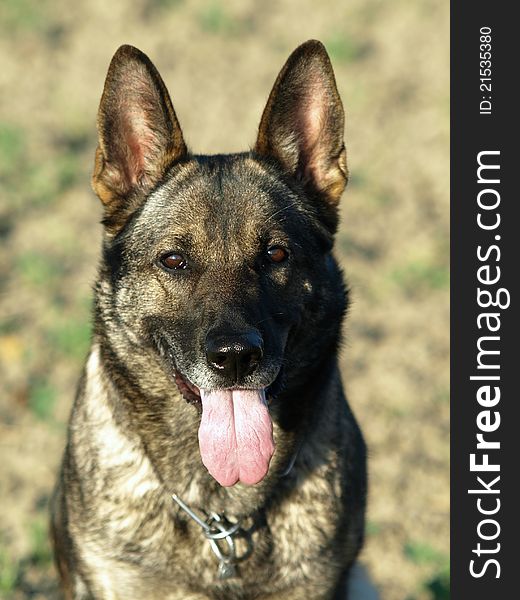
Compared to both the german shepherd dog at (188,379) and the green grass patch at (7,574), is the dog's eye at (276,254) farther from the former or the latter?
the green grass patch at (7,574)

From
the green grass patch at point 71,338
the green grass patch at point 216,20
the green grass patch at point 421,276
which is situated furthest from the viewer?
the green grass patch at point 216,20

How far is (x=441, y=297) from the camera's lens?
788cm

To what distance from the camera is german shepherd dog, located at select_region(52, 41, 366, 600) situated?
12.0ft

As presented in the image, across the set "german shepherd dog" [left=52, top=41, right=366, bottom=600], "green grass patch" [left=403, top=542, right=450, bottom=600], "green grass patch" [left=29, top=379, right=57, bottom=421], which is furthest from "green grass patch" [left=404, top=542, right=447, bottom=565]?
"green grass patch" [left=29, top=379, right=57, bottom=421]

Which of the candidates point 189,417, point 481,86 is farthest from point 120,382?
point 481,86

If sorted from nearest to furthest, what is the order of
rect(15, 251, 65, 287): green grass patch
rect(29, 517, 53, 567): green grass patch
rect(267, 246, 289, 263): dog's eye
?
rect(267, 246, 289, 263): dog's eye → rect(29, 517, 53, 567): green grass patch → rect(15, 251, 65, 287): green grass patch

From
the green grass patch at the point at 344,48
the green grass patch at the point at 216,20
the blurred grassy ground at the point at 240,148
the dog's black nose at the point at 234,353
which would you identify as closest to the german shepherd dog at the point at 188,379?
the dog's black nose at the point at 234,353

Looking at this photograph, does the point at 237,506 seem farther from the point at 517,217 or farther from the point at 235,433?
the point at 517,217

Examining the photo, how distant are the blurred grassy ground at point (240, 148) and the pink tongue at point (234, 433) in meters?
0.95

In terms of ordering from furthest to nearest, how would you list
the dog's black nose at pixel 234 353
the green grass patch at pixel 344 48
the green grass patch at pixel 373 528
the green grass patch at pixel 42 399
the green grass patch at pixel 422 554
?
the green grass patch at pixel 344 48 < the green grass patch at pixel 42 399 < the green grass patch at pixel 373 528 < the green grass patch at pixel 422 554 < the dog's black nose at pixel 234 353

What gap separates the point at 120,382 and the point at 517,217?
10.4 feet

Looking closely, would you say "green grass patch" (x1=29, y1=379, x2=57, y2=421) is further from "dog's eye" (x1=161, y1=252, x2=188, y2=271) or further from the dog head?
"dog's eye" (x1=161, y1=252, x2=188, y2=271)

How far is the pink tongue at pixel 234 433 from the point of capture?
3.50 metres

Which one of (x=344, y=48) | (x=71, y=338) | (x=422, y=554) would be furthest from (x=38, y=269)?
(x=344, y=48)
